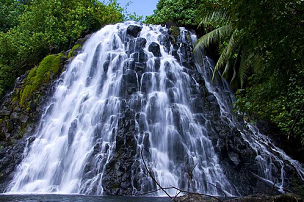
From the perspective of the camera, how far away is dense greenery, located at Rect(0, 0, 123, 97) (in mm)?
18500

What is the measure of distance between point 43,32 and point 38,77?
6341 millimetres

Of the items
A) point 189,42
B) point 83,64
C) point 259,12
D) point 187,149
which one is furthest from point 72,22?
point 259,12

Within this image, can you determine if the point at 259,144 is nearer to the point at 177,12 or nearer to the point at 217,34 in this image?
the point at 217,34

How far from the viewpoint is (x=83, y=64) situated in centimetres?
1580

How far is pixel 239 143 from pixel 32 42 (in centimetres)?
1544

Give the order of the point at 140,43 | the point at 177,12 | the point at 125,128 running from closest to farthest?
the point at 125,128 → the point at 140,43 → the point at 177,12

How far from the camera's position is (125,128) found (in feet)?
37.1

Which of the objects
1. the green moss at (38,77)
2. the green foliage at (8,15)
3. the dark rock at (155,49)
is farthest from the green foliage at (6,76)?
the dark rock at (155,49)

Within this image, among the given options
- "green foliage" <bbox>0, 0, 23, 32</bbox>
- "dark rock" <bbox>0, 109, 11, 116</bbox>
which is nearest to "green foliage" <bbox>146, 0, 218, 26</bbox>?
"green foliage" <bbox>0, 0, 23, 32</bbox>

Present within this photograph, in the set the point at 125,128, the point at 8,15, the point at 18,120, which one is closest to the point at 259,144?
the point at 125,128

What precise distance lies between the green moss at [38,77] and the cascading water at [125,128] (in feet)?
3.07

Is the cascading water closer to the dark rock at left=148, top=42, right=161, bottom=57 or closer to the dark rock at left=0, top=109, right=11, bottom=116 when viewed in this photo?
the dark rock at left=148, top=42, right=161, bottom=57

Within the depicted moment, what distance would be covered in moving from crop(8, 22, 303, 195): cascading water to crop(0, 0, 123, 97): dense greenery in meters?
3.91

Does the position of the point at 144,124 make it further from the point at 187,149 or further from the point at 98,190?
the point at 98,190
